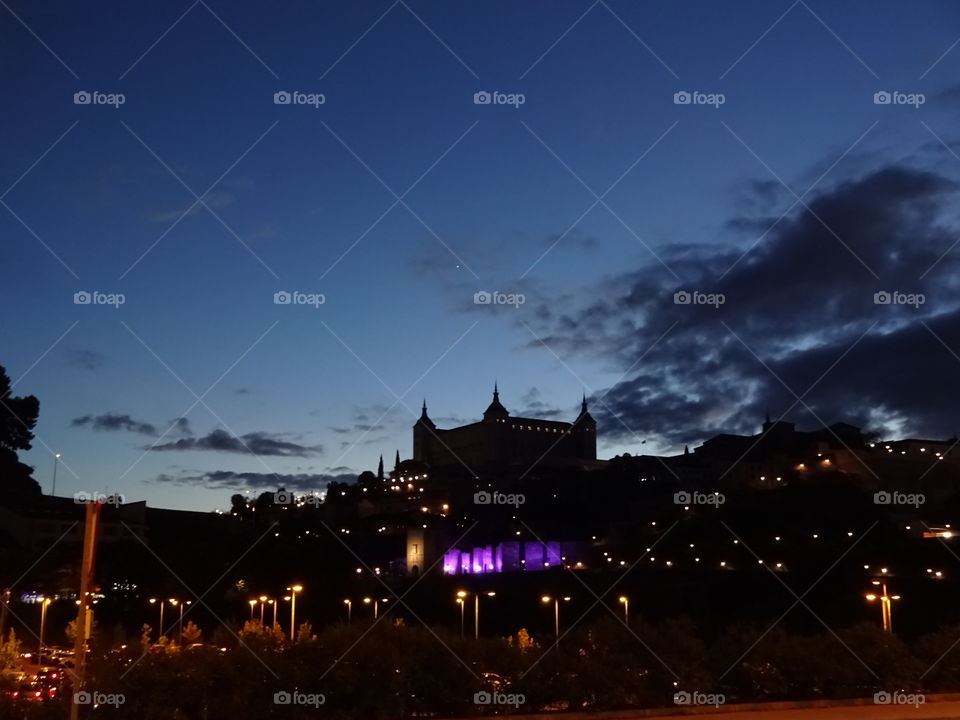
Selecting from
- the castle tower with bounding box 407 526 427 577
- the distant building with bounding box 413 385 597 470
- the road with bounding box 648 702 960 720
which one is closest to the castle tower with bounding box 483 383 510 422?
the distant building with bounding box 413 385 597 470

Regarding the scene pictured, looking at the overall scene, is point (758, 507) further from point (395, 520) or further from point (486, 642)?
point (486, 642)

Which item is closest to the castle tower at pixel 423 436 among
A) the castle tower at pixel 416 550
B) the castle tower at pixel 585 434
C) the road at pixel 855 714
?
the castle tower at pixel 585 434

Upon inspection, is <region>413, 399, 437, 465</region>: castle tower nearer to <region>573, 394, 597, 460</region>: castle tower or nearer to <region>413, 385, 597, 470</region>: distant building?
<region>413, 385, 597, 470</region>: distant building

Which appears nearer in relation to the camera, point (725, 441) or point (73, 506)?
point (73, 506)

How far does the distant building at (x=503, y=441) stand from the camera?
6033 inches

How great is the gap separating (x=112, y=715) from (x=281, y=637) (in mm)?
3124

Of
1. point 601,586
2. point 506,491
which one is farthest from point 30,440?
point 506,491

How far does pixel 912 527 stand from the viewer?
61406 millimetres

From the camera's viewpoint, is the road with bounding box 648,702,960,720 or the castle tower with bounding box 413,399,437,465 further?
the castle tower with bounding box 413,399,437,465

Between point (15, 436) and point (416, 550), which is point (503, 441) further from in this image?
point (15, 436)

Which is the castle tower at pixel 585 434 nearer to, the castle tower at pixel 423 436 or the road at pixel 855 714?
the castle tower at pixel 423 436

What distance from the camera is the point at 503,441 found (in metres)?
155

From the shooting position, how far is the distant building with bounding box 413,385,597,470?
153250 millimetres

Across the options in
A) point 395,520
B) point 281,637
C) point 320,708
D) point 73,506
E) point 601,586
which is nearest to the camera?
point 320,708
